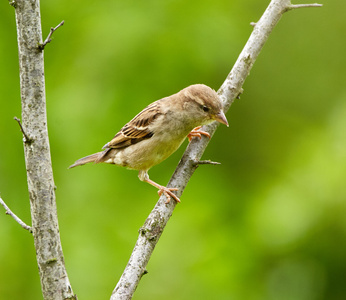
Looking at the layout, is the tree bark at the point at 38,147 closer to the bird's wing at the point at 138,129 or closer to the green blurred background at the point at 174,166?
the bird's wing at the point at 138,129

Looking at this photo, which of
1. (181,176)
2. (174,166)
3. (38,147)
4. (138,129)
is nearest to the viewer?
(38,147)

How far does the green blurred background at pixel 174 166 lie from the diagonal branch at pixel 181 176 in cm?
138

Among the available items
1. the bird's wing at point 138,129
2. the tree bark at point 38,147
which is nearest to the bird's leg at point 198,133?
the bird's wing at point 138,129

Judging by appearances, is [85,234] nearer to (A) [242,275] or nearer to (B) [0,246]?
(B) [0,246]

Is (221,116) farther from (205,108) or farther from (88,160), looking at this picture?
(88,160)

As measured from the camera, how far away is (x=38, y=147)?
2951 mm

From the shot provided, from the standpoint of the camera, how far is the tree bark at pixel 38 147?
2875 mm

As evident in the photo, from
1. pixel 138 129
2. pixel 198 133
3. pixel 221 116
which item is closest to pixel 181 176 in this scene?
pixel 198 133

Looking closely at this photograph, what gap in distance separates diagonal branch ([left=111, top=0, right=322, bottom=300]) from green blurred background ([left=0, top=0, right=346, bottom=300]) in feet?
4.52

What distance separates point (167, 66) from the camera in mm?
5754

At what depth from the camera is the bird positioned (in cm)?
449

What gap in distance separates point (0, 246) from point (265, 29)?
10.7 feet

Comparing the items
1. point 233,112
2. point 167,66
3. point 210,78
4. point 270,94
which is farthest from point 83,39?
point 270,94

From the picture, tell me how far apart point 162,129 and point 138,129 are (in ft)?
1.05
